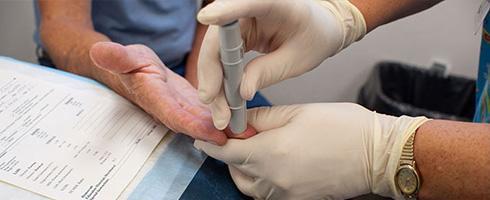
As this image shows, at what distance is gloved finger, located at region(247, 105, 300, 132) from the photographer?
0.76 m

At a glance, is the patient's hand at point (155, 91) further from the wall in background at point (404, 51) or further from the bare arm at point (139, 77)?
the wall in background at point (404, 51)

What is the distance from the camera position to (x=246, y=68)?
0.72m

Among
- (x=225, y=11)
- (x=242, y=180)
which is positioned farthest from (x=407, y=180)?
(x=225, y=11)

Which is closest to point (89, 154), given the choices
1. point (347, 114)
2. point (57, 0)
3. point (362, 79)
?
point (347, 114)

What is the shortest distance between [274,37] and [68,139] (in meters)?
0.35

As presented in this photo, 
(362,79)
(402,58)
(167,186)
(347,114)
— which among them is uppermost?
(347,114)

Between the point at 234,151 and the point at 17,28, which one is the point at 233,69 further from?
the point at 17,28

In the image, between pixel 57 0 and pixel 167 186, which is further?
pixel 57 0

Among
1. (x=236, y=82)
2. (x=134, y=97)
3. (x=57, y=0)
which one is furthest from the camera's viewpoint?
Result: (x=57, y=0)

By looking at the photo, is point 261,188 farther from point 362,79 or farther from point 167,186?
point 362,79

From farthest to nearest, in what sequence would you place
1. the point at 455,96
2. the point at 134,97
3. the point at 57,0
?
the point at 455,96
the point at 57,0
the point at 134,97

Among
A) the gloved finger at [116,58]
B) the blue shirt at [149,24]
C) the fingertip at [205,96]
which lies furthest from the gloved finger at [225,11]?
the blue shirt at [149,24]

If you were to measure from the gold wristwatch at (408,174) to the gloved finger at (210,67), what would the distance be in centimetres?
27

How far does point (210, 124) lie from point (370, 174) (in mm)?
244
